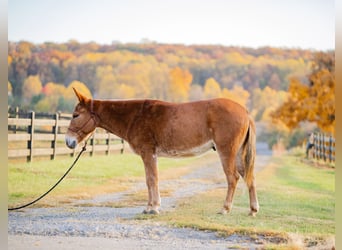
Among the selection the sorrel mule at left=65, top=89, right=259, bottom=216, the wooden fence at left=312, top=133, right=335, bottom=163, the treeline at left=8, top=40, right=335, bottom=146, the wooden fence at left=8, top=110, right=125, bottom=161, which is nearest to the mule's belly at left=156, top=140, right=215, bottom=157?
the sorrel mule at left=65, top=89, right=259, bottom=216

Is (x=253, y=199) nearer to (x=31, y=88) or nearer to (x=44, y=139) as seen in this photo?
(x=44, y=139)

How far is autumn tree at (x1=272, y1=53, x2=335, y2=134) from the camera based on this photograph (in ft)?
16.3

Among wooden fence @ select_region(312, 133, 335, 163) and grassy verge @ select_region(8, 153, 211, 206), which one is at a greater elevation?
wooden fence @ select_region(312, 133, 335, 163)

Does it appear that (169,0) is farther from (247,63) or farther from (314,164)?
(314,164)

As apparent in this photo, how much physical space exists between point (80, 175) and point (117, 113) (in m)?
0.76

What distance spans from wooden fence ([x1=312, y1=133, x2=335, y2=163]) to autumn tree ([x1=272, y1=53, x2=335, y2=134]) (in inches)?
4.6

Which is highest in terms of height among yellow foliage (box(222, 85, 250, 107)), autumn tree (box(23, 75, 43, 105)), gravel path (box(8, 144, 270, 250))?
yellow foliage (box(222, 85, 250, 107))

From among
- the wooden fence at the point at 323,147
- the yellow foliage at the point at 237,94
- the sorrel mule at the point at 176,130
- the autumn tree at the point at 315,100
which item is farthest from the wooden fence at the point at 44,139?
the wooden fence at the point at 323,147

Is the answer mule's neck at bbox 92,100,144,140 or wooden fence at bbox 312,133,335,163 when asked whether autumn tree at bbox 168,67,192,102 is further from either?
wooden fence at bbox 312,133,335,163

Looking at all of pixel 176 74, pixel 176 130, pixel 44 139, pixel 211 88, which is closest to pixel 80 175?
pixel 44 139

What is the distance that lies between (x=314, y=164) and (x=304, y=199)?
2.58 ft

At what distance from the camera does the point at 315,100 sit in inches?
198

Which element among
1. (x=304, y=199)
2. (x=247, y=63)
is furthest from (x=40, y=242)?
(x=247, y=63)

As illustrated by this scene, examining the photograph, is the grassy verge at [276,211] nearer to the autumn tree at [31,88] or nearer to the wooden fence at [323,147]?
the wooden fence at [323,147]
